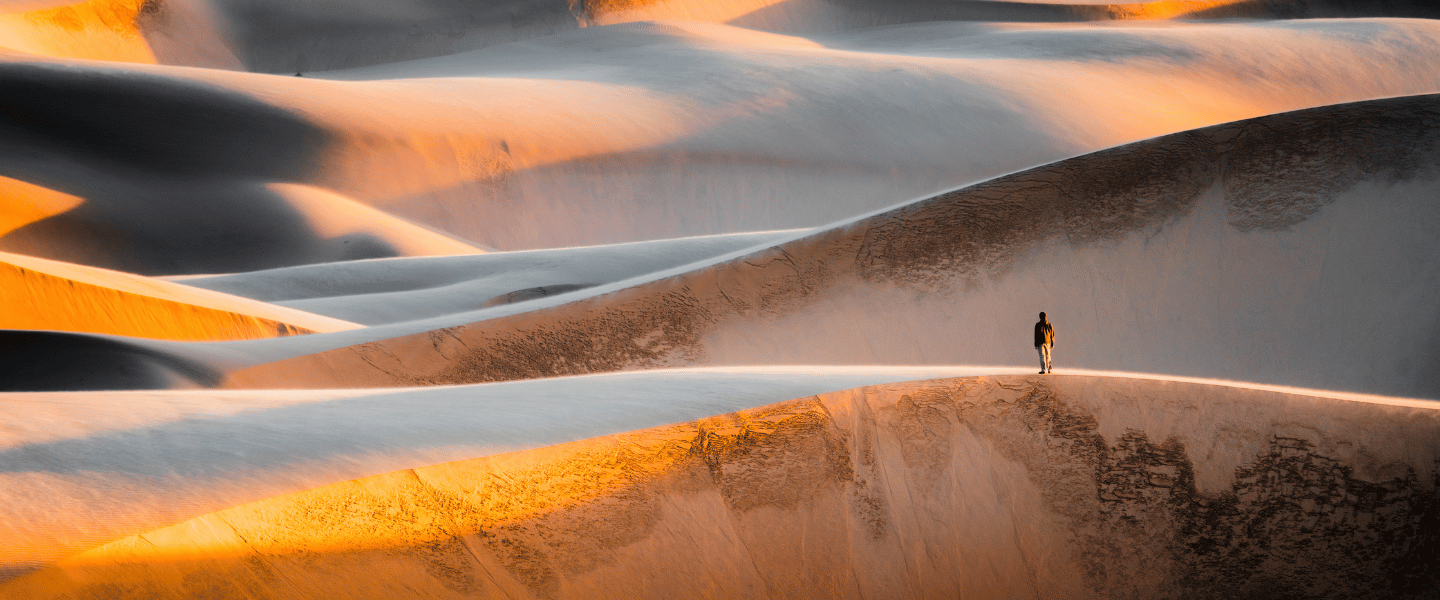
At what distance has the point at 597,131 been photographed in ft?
42.3

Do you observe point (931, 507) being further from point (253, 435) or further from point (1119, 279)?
point (1119, 279)

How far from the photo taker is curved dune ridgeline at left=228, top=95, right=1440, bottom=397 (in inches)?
199

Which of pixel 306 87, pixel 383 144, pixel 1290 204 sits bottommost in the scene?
pixel 1290 204

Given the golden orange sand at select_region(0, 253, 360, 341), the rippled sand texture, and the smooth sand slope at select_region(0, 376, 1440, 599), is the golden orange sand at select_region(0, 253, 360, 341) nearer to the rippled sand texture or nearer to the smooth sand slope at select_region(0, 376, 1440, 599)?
the rippled sand texture

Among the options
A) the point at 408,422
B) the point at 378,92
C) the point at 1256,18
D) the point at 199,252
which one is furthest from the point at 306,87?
→ the point at 1256,18

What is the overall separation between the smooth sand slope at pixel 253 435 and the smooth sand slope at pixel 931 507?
0.28ft

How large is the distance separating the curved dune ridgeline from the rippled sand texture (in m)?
0.02

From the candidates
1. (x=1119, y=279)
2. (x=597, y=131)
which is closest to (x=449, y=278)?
(x=1119, y=279)

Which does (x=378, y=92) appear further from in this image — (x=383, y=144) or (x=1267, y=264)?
(x=1267, y=264)

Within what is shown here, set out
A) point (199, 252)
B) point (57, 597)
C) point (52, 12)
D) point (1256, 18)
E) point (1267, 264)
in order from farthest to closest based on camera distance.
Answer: point (1256, 18), point (52, 12), point (199, 252), point (1267, 264), point (57, 597)

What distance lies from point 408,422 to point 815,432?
1.07 m

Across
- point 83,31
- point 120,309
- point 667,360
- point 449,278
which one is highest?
point 83,31

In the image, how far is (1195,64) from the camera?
15.0 m

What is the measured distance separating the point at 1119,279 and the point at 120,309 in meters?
5.36
